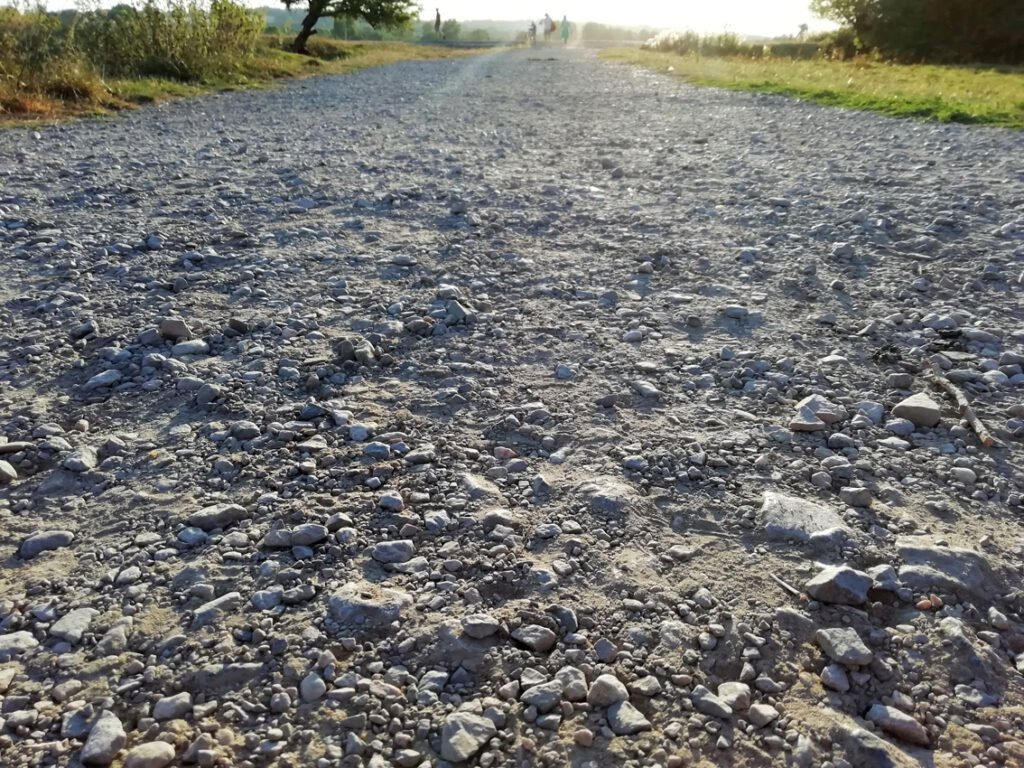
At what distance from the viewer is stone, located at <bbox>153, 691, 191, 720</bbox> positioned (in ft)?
6.14

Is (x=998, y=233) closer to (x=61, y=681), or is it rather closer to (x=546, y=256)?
(x=546, y=256)

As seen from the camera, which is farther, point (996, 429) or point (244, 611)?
point (996, 429)

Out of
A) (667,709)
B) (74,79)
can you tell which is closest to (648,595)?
(667,709)

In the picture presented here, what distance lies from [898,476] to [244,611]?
2438 millimetres

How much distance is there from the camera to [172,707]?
6.18 feet

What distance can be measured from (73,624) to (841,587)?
2.32m

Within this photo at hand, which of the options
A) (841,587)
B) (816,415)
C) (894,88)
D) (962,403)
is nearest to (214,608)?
(841,587)

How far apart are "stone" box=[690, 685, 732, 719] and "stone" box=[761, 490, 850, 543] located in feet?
2.47

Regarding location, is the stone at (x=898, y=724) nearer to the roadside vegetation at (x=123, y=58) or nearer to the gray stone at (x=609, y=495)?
the gray stone at (x=609, y=495)

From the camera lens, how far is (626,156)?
29.9ft

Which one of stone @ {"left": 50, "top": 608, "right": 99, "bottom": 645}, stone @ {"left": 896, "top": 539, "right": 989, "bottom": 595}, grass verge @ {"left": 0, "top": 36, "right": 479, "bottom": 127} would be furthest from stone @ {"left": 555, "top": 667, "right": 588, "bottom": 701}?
grass verge @ {"left": 0, "top": 36, "right": 479, "bottom": 127}

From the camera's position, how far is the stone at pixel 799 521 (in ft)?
8.23

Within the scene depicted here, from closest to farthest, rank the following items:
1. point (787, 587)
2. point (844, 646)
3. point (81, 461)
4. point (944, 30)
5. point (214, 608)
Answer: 1. point (844, 646)
2. point (214, 608)
3. point (787, 587)
4. point (81, 461)
5. point (944, 30)

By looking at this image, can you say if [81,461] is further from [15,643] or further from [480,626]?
[480,626]
